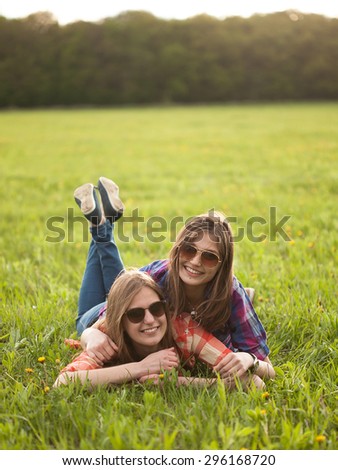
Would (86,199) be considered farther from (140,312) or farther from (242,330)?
(242,330)

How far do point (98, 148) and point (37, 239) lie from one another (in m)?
9.49

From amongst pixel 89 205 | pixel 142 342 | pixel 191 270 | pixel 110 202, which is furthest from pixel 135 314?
pixel 110 202

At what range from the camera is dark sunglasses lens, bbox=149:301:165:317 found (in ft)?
8.72

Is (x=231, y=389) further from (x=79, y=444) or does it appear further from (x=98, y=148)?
(x=98, y=148)

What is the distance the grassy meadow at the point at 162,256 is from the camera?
7.14ft

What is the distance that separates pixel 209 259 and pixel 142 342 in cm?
55

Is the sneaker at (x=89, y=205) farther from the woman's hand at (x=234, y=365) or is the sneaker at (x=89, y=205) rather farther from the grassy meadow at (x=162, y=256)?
the woman's hand at (x=234, y=365)

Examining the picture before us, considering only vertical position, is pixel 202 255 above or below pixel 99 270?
above

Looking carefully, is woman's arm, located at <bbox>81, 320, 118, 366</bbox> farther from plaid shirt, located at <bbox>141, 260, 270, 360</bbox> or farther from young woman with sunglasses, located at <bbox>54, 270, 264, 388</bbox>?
plaid shirt, located at <bbox>141, 260, 270, 360</bbox>

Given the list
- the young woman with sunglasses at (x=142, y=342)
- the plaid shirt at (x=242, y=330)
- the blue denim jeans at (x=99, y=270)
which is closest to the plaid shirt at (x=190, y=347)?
the young woman with sunglasses at (x=142, y=342)

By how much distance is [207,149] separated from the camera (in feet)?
45.7

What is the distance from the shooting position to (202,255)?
8.89ft

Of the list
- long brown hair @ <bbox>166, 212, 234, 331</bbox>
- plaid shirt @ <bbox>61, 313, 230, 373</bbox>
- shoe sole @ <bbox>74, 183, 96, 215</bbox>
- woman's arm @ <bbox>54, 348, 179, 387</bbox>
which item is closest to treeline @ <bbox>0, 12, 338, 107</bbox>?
shoe sole @ <bbox>74, 183, 96, 215</bbox>
